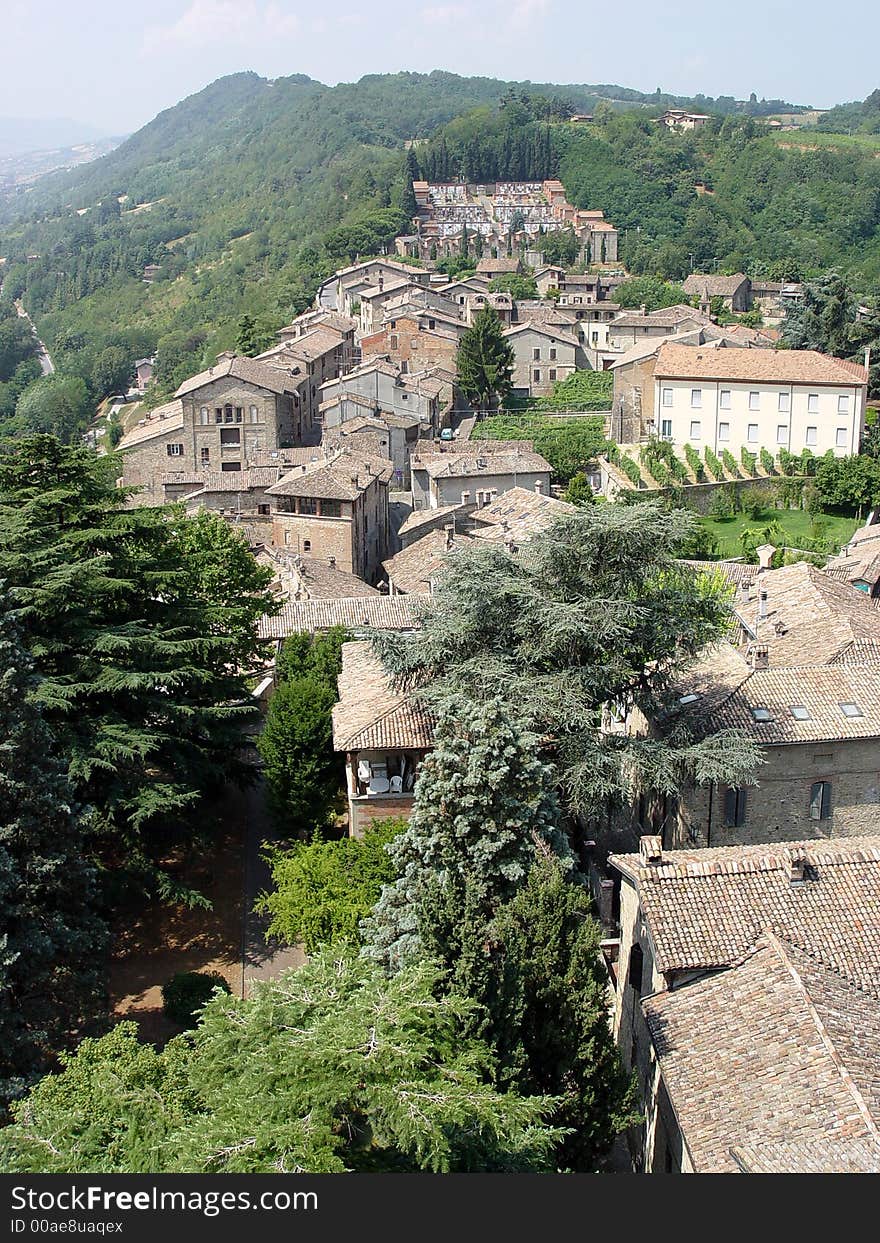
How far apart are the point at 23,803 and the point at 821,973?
14.0 m

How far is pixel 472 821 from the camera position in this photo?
75.0 feet

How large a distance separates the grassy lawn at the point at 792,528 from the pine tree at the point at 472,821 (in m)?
38.3

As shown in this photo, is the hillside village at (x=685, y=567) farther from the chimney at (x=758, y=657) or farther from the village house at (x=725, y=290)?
the village house at (x=725, y=290)

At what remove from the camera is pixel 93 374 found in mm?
146125

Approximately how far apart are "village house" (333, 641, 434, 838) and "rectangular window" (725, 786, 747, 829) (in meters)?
6.90

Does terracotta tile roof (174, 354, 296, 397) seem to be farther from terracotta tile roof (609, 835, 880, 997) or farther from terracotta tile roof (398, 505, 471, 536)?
terracotta tile roof (609, 835, 880, 997)

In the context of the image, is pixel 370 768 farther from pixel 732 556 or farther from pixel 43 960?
pixel 732 556

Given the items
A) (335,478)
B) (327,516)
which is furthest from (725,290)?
(327,516)

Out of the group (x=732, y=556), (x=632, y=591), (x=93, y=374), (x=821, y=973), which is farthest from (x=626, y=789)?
(x=93, y=374)

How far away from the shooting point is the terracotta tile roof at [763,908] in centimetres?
2072

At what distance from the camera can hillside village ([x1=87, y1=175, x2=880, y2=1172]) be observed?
18.8 metres

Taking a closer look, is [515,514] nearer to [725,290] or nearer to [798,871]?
[798,871]

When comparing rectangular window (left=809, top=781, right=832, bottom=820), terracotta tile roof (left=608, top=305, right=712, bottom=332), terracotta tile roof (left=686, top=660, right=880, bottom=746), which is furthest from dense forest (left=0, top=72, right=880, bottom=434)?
rectangular window (left=809, top=781, right=832, bottom=820)

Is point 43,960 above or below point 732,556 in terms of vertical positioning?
above
